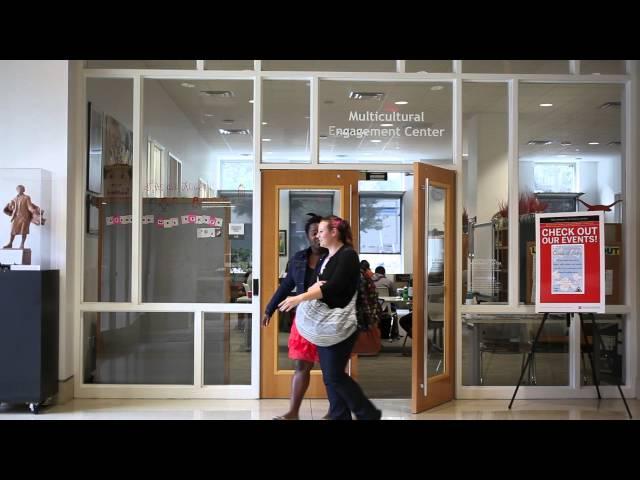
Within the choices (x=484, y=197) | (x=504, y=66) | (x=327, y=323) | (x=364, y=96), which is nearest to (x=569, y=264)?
(x=484, y=197)

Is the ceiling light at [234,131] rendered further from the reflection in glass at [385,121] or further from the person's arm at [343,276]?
the person's arm at [343,276]

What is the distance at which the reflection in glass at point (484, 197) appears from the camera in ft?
23.3

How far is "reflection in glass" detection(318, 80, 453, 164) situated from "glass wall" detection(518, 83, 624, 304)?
870 mm

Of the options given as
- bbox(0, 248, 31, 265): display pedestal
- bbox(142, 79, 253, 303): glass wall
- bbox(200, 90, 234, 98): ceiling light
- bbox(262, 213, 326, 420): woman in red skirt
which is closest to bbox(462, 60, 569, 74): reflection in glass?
bbox(142, 79, 253, 303): glass wall

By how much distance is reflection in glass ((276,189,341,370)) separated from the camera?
273 inches

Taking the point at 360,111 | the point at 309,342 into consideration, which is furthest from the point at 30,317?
the point at 360,111

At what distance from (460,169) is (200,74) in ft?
9.22

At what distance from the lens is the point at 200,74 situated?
7066 millimetres

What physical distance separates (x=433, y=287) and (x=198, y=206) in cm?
248

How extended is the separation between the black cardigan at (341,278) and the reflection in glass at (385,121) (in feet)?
6.85

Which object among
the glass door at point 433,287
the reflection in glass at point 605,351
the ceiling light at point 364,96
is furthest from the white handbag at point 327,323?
the reflection in glass at point 605,351

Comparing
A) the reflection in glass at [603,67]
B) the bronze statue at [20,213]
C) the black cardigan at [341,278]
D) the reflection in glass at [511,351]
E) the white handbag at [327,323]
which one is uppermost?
the reflection in glass at [603,67]

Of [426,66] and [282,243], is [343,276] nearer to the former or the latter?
[282,243]

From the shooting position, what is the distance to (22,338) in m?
6.14
